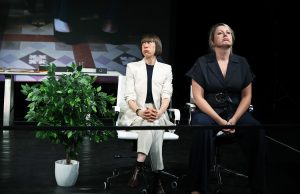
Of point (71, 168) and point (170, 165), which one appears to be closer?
point (71, 168)

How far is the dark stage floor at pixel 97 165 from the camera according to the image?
11.6 feet

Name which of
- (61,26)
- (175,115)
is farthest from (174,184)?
(61,26)

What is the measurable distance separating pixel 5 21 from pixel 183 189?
481cm

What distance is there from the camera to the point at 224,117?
3188 millimetres

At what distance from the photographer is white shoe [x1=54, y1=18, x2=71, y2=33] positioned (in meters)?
7.30

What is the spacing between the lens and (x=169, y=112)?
156 inches

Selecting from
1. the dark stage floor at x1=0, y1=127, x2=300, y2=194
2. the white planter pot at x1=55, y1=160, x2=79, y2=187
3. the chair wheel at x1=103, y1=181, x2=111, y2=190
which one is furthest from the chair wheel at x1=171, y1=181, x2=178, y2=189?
the white planter pot at x1=55, y1=160, x2=79, y2=187

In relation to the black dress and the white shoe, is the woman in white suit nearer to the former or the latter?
the black dress

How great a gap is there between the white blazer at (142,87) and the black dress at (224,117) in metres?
0.59

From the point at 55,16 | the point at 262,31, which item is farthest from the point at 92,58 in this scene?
the point at 262,31

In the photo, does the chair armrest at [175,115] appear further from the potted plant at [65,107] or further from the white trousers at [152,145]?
the potted plant at [65,107]

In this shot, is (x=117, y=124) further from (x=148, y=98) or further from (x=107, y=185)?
(x=107, y=185)

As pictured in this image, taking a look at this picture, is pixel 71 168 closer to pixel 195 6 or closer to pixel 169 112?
pixel 169 112

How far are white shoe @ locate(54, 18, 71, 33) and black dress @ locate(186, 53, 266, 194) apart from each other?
4510mm
